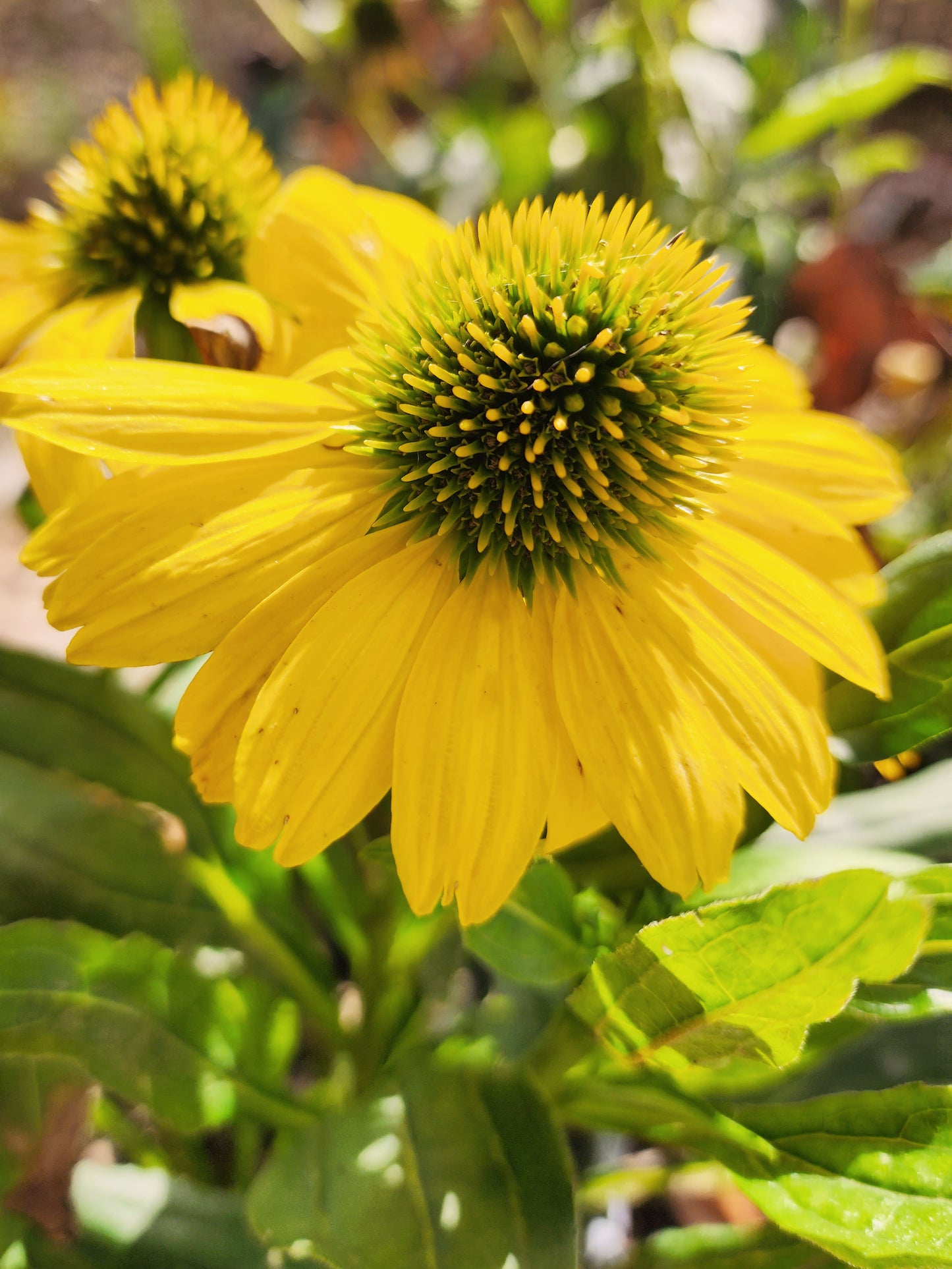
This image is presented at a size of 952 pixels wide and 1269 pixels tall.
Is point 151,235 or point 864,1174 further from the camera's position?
point 151,235

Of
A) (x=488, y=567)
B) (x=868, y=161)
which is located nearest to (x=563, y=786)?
(x=488, y=567)

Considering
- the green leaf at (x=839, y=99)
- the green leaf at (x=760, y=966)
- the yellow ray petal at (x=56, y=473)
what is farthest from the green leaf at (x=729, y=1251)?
the green leaf at (x=839, y=99)

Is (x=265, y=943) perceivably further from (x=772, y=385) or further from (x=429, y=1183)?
(x=772, y=385)

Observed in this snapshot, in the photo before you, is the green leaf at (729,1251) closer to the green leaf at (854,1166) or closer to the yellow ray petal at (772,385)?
the green leaf at (854,1166)

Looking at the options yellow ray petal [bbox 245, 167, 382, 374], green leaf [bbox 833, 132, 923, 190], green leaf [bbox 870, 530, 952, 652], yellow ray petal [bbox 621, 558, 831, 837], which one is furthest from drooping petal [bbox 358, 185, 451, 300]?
green leaf [bbox 833, 132, 923, 190]

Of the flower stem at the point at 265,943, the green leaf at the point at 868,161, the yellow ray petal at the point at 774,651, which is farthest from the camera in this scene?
the green leaf at the point at 868,161

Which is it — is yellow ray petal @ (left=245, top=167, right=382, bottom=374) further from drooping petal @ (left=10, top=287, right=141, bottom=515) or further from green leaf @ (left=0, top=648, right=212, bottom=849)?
green leaf @ (left=0, top=648, right=212, bottom=849)
